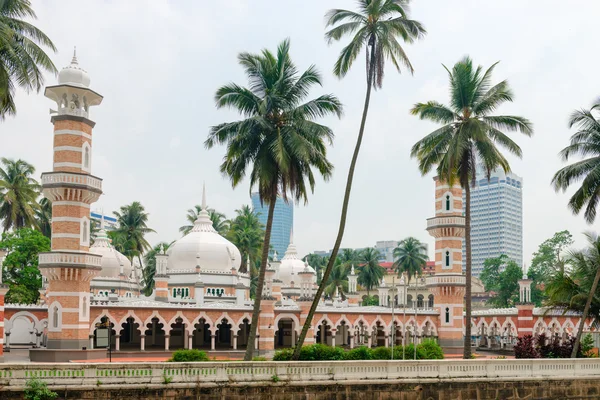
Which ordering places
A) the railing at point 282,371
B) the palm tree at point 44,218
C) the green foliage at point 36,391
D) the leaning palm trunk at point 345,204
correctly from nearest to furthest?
the green foliage at point 36,391
the railing at point 282,371
the leaning palm trunk at point 345,204
the palm tree at point 44,218

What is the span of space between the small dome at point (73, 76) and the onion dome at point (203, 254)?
900 inches

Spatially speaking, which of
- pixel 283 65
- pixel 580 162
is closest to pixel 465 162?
pixel 580 162

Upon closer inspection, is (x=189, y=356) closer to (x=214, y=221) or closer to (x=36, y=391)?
(x=36, y=391)

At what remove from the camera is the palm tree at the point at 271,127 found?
28453 millimetres

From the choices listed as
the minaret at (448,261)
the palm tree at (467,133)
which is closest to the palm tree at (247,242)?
the minaret at (448,261)

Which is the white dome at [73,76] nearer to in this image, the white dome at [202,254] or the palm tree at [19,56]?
the palm tree at [19,56]

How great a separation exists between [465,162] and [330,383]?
44.7 ft

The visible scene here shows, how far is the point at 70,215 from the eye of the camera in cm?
3738

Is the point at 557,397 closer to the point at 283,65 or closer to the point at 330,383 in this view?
the point at 330,383

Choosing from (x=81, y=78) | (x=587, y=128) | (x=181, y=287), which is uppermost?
(x=81, y=78)

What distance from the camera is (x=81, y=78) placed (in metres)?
38.7

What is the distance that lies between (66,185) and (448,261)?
25.7 m

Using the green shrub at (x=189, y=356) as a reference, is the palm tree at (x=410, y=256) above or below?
above

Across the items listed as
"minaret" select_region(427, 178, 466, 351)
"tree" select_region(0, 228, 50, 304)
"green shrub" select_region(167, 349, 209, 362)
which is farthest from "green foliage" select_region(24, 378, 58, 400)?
"tree" select_region(0, 228, 50, 304)
